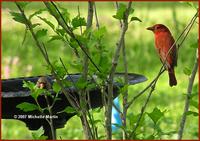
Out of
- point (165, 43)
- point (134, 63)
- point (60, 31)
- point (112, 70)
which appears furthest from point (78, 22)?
point (134, 63)

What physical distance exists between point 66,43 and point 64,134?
341cm

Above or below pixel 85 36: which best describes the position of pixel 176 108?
below

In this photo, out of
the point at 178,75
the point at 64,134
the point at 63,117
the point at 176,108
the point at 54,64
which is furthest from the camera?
the point at 178,75

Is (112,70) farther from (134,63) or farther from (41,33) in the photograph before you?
(134,63)

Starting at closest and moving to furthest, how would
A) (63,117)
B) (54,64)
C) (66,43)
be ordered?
1. (66,43)
2. (54,64)
3. (63,117)

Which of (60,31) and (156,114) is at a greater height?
(60,31)

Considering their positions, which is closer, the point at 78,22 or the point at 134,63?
the point at 78,22

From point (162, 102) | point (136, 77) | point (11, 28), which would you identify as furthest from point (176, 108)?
point (11, 28)

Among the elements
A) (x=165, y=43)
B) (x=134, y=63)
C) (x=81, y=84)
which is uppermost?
(x=165, y=43)

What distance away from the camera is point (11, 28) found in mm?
10422

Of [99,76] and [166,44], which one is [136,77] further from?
[99,76]

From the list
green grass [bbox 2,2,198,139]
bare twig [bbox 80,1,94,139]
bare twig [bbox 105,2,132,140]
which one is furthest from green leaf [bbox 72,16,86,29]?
green grass [bbox 2,2,198,139]

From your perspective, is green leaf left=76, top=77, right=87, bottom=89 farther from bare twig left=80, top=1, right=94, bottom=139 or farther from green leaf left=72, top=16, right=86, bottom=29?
green leaf left=72, top=16, right=86, bottom=29

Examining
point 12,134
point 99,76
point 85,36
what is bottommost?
point 12,134
